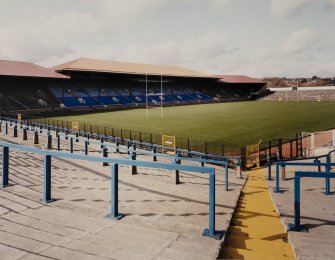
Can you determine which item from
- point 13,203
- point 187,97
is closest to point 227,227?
point 13,203

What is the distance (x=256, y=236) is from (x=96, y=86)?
218ft

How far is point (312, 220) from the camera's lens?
5719 millimetres

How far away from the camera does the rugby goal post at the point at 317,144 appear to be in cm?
2021

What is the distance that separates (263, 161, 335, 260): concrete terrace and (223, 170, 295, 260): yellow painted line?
0.21 metres

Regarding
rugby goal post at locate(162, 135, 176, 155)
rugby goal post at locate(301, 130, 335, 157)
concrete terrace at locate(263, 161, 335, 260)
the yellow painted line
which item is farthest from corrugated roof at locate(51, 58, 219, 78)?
the yellow painted line

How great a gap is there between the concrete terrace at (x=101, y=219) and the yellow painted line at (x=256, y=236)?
0.26 metres

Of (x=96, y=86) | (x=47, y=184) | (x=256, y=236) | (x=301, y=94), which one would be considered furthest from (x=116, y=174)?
(x=301, y=94)

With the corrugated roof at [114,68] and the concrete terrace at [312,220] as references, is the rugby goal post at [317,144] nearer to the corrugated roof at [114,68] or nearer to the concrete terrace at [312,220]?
the concrete terrace at [312,220]

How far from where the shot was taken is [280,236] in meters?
5.48

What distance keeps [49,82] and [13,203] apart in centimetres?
6106

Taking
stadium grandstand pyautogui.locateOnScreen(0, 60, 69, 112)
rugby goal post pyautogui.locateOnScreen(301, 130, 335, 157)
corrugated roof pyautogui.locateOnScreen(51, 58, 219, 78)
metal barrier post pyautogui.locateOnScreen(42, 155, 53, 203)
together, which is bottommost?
rugby goal post pyautogui.locateOnScreen(301, 130, 335, 157)

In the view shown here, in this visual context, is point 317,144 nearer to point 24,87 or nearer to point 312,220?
→ point 312,220

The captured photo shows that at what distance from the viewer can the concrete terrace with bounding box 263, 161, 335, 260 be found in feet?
14.2

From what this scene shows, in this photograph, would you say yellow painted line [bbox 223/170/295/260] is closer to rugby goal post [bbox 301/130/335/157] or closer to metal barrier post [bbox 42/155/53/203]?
metal barrier post [bbox 42/155/53/203]
